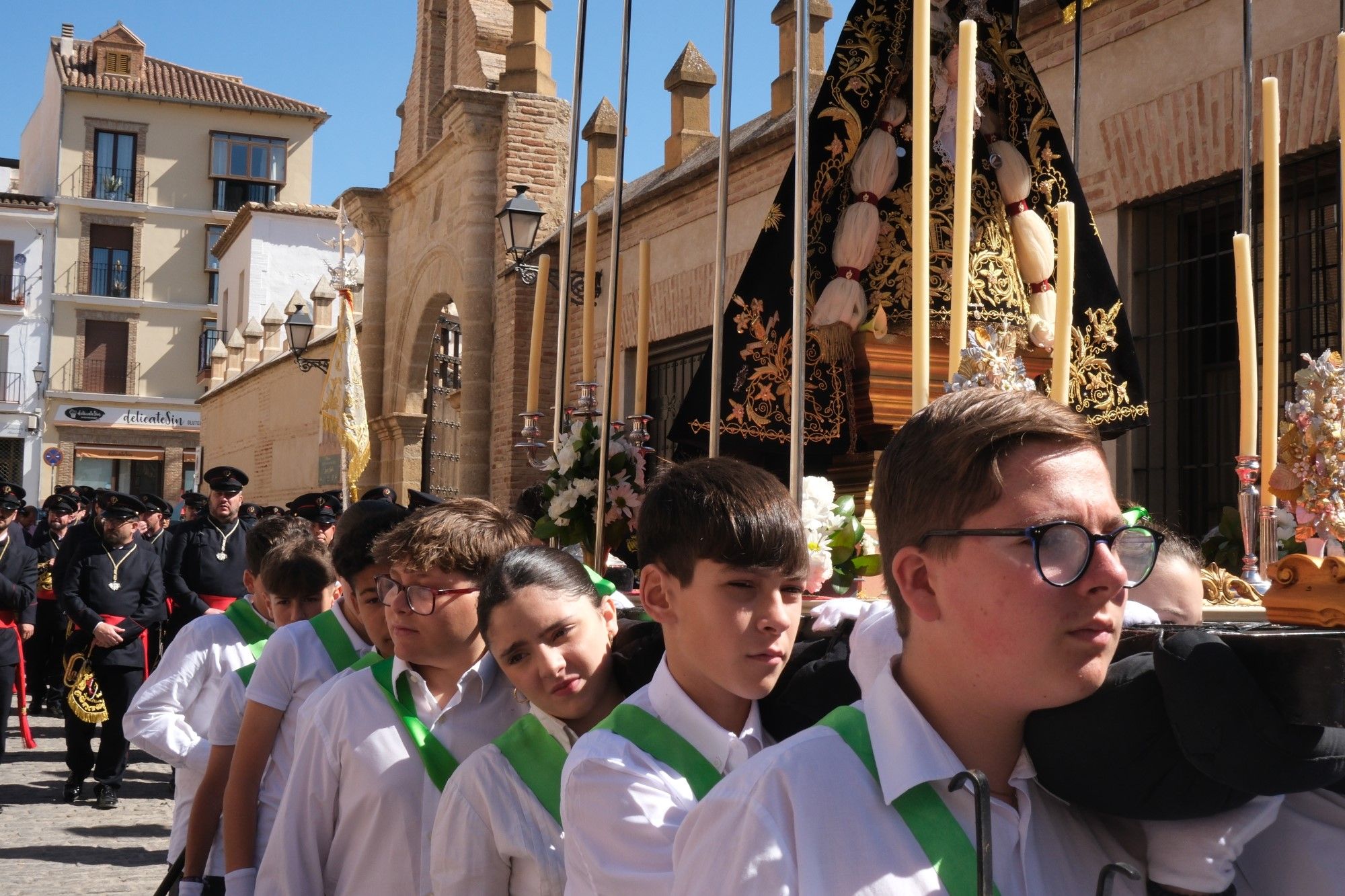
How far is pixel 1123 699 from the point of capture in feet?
4.40

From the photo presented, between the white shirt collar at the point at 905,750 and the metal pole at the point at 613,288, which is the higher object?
the metal pole at the point at 613,288

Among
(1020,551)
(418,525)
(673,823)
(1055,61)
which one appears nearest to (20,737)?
(1055,61)

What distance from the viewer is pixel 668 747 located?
2010 millimetres

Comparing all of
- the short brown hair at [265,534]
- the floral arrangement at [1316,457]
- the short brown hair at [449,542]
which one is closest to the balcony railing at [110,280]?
the short brown hair at [265,534]

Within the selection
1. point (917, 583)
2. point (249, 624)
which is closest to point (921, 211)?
point (917, 583)

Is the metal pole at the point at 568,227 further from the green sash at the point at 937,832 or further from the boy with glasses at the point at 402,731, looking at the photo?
the green sash at the point at 937,832

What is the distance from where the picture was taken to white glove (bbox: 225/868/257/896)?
3.22 meters

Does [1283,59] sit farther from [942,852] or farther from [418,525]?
[942,852]

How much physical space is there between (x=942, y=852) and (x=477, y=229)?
1465 centimetres

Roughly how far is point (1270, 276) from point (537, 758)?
1.89m

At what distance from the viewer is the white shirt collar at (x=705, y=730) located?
6.65ft

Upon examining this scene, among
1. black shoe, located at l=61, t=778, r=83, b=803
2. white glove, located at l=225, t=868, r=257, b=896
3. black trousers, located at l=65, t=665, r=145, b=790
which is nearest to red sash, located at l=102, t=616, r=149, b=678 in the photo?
black trousers, located at l=65, t=665, r=145, b=790

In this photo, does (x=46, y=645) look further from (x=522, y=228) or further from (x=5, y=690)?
(x=522, y=228)

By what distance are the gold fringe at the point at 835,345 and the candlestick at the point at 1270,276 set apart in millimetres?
1161
